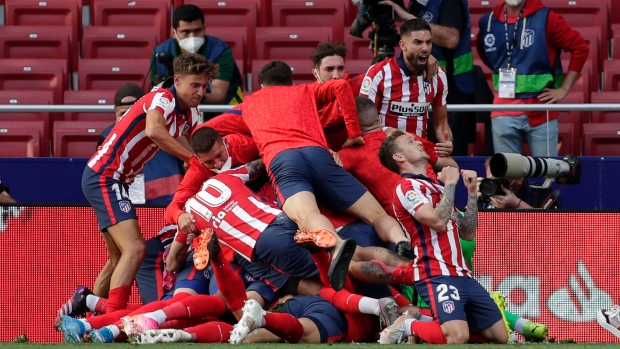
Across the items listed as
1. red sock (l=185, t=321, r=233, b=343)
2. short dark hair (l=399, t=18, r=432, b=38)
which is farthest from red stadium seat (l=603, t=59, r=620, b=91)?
red sock (l=185, t=321, r=233, b=343)

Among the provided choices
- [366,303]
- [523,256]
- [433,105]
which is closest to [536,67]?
[433,105]

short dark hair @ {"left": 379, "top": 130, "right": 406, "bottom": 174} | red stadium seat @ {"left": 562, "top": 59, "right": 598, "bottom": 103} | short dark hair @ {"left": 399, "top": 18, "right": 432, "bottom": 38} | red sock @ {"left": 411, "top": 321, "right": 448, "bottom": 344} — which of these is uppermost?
short dark hair @ {"left": 399, "top": 18, "right": 432, "bottom": 38}

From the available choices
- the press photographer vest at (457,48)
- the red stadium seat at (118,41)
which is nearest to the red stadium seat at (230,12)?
the red stadium seat at (118,41)

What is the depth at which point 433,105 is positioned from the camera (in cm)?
912

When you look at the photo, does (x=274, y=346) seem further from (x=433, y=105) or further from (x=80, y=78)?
(x=80, y=78)

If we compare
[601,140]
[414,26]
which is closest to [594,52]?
[601,140]

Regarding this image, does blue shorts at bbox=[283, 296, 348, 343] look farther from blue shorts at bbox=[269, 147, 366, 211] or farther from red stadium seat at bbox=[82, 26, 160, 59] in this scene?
red stadium seat at bbox=[82, 26, 160, 59]

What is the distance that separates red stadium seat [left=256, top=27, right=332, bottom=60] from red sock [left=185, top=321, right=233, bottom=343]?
4.95 m

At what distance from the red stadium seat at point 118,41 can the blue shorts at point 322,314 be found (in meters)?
4.93

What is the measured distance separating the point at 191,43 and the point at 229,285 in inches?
125

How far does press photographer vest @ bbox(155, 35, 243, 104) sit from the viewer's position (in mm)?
10094

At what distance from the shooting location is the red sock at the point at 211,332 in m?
7.15

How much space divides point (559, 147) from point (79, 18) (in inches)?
191

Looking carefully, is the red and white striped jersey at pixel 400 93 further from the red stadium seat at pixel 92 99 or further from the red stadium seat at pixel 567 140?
the red stadium seat at pixel 92 99
